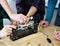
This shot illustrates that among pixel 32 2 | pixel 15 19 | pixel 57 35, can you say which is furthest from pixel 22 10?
pixel 57 35

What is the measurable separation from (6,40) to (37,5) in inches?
21.2

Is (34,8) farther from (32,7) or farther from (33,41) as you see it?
(33,41)

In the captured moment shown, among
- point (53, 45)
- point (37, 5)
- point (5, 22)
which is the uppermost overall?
point (37, 5)

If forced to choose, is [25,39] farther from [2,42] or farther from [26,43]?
[2,42]

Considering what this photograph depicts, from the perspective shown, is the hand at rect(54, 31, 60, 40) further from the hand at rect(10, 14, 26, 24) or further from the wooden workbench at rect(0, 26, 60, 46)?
the hand at rect(10, 14, 26, 24)

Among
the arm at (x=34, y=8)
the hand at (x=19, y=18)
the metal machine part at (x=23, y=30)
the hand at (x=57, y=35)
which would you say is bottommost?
the hand at (x=57, y=35)

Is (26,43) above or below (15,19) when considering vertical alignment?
below

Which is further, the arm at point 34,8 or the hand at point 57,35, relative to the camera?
the arm at point 34,8

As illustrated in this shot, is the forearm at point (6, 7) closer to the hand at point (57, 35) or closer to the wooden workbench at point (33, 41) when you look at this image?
the wooden workbench at point (33, 41)

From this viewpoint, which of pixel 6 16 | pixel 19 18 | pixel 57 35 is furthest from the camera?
pixel 6 16

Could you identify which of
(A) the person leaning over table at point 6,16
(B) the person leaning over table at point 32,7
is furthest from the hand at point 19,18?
(B) the person leaning over table at point 32,7

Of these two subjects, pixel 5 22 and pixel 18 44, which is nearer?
pixel 18 44

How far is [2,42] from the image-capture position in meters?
0.98

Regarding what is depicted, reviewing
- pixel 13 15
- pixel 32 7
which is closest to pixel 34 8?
pixel 32 7
